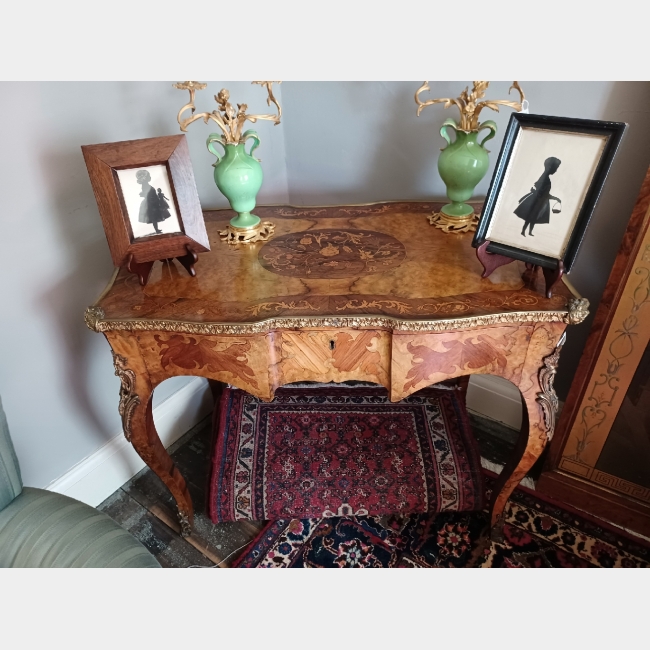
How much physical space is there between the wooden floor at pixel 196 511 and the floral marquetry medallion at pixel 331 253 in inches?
35.1

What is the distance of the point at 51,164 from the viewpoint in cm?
124

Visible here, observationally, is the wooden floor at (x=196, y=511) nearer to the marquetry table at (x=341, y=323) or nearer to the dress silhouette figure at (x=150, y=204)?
the marquetry table at (x=341, y=323)

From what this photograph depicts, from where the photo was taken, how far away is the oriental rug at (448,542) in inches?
55.8

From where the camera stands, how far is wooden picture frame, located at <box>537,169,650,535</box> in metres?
1.20

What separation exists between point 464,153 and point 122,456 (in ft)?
4.88

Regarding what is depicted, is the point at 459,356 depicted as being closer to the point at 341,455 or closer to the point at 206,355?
the point at 206,355

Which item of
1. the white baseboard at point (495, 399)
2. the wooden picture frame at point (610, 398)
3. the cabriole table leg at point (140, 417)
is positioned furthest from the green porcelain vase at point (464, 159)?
the cabriole table leg at point (140, 417)

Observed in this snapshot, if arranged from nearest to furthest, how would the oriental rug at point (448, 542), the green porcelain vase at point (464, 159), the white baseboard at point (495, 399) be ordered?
the green porcelain vase at point (464, 159) → the oriental rug at point (448, 542) → the white baseboard at point (495, 399)

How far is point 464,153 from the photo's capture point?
1.25 m

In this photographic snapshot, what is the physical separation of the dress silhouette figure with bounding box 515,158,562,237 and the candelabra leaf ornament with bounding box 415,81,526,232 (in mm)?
259

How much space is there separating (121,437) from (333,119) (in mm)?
1362

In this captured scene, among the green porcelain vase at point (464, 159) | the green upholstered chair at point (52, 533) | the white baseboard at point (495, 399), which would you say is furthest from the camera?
the white baseboard at point (495, 399)

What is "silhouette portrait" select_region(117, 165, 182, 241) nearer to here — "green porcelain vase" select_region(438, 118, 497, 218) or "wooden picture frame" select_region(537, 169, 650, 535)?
"green porcelain vase" select_region(438, 118, 497, 218)

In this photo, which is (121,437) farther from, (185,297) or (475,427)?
(475,427)
